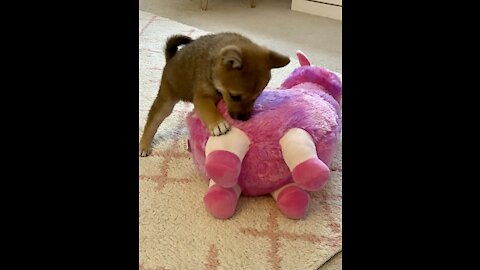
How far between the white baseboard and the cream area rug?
1662mm

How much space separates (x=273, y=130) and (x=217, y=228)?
257mm

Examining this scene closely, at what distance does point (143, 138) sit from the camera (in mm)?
1447

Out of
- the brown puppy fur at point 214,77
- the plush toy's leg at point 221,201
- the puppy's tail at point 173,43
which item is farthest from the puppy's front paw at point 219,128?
the puppy's tail at point 173,43

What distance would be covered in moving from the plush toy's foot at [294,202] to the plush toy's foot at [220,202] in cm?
11

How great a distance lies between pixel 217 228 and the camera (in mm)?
1145

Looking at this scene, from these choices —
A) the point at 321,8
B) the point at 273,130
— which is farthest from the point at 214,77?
the point at 321,8

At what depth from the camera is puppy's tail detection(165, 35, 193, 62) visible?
1.43m

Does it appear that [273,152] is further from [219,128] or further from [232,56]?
[232,56]

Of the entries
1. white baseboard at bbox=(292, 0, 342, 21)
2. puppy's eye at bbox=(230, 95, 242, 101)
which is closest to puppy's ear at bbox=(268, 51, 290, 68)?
puppy's eye at bbox=(230, 95, 242, 101)

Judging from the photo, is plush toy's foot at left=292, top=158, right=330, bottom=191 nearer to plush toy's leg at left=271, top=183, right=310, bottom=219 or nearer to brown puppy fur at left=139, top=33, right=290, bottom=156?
plush toy's leg at left=271, top=183, right=310, bottom=219

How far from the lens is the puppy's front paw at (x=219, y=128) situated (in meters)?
1.15
